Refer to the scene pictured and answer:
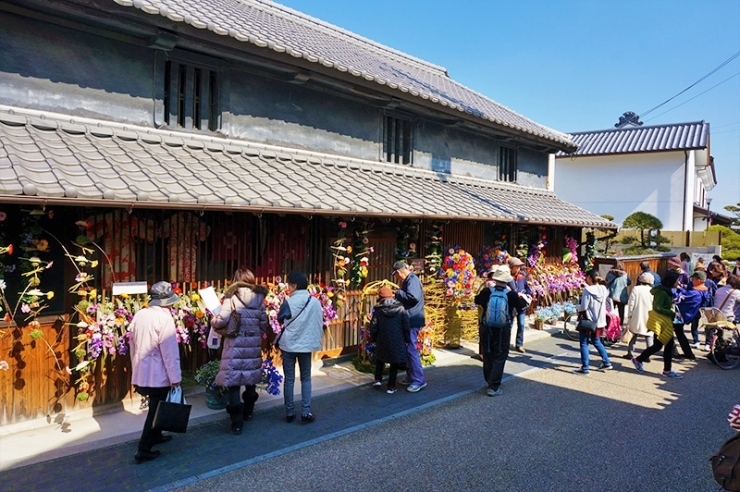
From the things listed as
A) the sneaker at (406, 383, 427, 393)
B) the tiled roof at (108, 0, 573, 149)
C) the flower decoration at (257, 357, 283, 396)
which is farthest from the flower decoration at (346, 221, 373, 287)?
the tiled roof at (108, 0, 573, 149)

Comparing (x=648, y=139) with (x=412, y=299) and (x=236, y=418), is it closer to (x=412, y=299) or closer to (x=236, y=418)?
(x=412, y=299)

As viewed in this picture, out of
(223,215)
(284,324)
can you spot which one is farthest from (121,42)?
(284,324)

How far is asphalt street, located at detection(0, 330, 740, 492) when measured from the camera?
4.64 m

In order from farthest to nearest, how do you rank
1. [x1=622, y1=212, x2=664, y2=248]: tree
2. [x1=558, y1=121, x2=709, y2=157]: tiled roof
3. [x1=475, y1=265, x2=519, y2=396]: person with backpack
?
1. [x1=558, y1=121, x2=709, y2=157]: tiled roof
2. [x1=622, y1=212, x2=664, y2=248]: tree
3. [x1=475, y1=265, x2=519, y2=396]: person with backpack

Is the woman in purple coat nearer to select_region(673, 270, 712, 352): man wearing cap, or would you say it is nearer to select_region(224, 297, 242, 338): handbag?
select_region(224, 297, 242, 338): handbag

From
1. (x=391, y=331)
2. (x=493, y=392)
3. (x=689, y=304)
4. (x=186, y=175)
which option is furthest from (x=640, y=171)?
(x=186, y=175)

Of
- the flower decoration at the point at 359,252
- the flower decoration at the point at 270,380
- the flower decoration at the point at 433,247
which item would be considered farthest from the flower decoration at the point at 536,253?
the flower decoration at the point at 270,380

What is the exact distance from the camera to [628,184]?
2712 cm

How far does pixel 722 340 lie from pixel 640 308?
1.63 metres

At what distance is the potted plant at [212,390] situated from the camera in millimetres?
6227

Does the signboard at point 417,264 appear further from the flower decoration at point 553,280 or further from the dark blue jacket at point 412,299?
the flower decoration at point 553,280

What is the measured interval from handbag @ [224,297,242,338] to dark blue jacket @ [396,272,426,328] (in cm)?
268

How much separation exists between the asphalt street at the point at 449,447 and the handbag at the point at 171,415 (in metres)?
0.37

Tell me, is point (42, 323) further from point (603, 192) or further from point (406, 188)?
point (603, 192)
